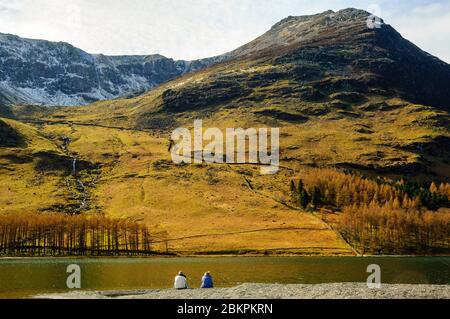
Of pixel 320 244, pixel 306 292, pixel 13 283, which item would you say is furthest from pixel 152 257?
pixel 306 292

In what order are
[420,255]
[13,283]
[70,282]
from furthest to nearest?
1. [420,255]
2. [70,282]
3. [13,283]

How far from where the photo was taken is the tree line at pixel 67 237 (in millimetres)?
183875

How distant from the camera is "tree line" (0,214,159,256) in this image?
18388 centimetres

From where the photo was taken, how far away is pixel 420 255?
609ft

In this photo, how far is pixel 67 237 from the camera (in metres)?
190

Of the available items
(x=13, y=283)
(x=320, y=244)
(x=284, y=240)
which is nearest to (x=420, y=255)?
(x=320, y=244)
